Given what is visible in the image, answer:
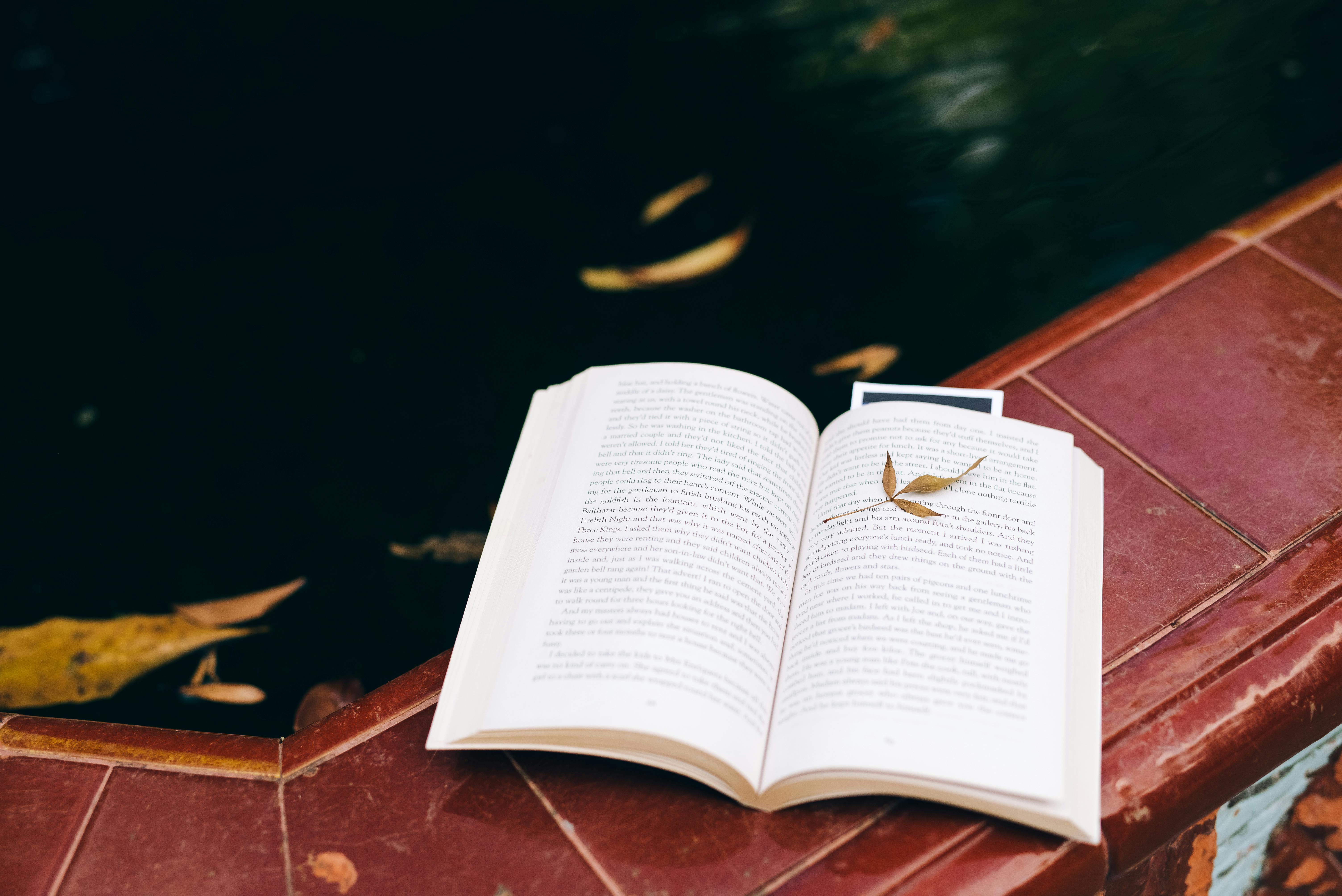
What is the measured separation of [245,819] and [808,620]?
1.70 feet

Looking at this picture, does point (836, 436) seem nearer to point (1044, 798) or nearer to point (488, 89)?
point (1044, 798)

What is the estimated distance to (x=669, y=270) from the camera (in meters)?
1.49

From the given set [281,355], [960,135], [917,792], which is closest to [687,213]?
[960,135]

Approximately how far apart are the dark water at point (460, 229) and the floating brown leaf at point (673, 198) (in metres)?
0.02

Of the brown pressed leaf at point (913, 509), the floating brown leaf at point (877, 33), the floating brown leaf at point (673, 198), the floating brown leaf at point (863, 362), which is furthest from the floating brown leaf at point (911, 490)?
the floating brown leaf at point (877, 33)

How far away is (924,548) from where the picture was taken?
80 cm

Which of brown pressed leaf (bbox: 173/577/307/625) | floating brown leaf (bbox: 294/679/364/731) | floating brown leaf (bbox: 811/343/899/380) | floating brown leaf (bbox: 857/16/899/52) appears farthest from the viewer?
floating brown leaf (bbox: 857/16/899/52)

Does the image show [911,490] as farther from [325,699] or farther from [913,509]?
[325,699]

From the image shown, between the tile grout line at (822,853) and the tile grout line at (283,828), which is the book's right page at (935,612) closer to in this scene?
the tile grout line at (822,853)

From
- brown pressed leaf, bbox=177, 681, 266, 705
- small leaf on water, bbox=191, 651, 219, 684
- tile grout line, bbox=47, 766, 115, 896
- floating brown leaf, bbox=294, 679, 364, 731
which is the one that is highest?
tile grout line, bbox=47, 766, 115, 896

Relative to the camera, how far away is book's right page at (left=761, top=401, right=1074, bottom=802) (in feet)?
2.27

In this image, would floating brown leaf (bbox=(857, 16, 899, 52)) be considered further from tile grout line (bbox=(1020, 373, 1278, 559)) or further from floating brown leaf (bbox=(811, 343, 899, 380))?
tile grout line (bbox=(1020, 373, 1278, 559))

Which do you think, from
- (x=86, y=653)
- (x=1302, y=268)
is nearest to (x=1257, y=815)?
(x=1302, y=268)

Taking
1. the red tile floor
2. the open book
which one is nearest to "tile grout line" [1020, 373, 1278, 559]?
the red tile floor
